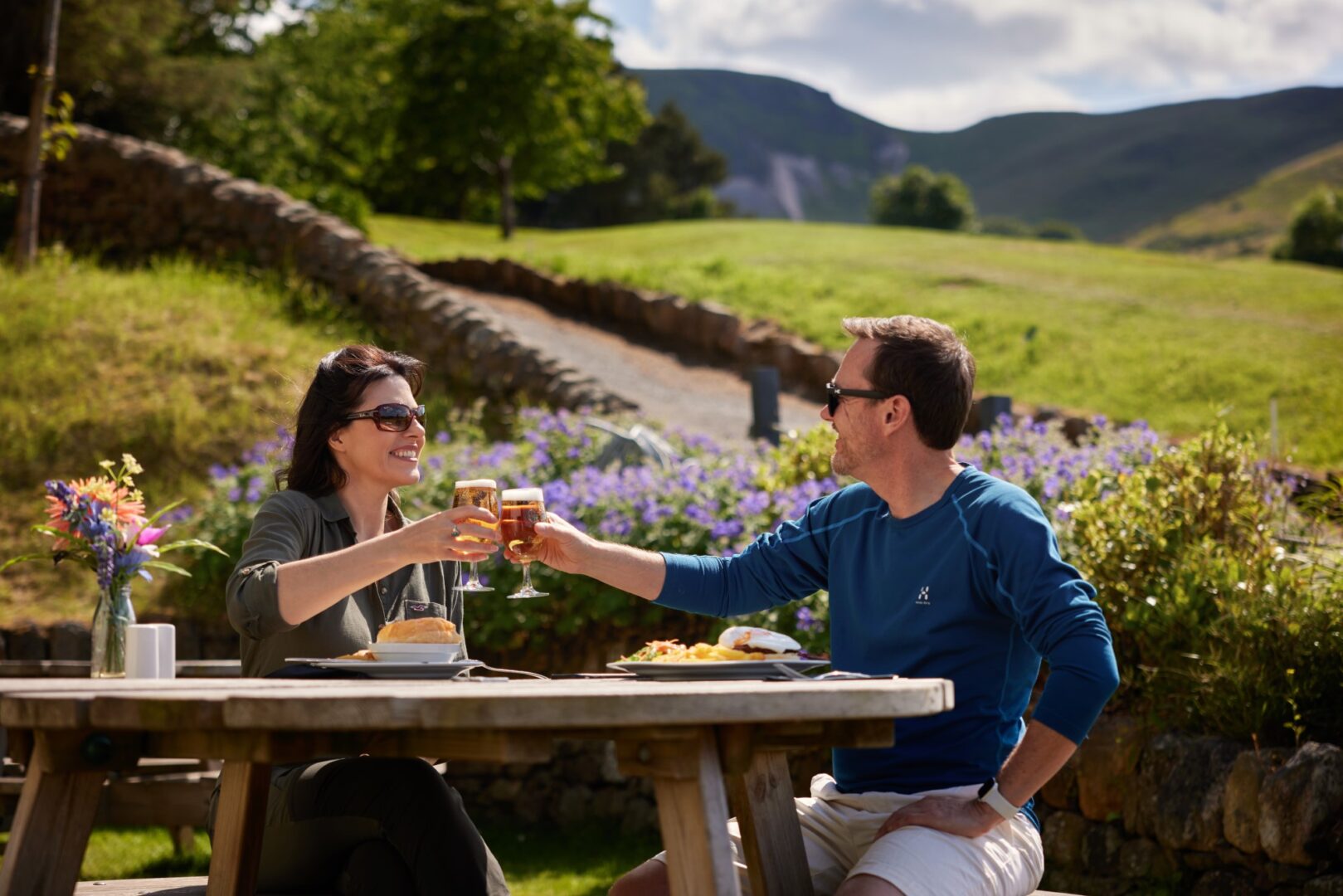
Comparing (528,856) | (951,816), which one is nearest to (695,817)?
(951,816)

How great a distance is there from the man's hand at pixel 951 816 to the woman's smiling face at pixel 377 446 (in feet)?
4.70

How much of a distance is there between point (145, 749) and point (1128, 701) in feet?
11.2

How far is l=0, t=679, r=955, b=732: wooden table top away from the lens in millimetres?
1867

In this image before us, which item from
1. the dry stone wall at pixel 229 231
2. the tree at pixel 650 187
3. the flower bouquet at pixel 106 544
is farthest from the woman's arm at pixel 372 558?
the tree at pixel 650 187

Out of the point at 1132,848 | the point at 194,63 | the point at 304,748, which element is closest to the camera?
the point at 304,748

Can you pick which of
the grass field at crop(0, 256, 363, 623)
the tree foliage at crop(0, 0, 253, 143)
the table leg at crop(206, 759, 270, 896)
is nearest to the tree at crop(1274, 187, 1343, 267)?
the tree foliage at crop(0, 0, 253, 143)

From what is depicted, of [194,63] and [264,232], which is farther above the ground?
[194,63]

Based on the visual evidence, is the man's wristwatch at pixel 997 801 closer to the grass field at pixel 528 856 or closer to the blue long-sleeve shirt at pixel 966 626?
the blue long-sleeve shirt at pixel 966 626

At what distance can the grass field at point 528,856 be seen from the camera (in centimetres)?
539

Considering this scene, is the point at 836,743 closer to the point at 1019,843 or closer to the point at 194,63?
the point at 1019,843

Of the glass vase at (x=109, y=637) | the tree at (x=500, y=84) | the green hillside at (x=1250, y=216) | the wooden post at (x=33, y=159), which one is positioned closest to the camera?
the glass vase at (x=109, y=637)

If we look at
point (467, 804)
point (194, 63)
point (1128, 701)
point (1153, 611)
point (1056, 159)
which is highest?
point (1056, 159)

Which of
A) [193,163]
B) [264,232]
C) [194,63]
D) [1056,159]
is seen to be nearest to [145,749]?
[264,232]

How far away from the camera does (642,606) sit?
247 inches
